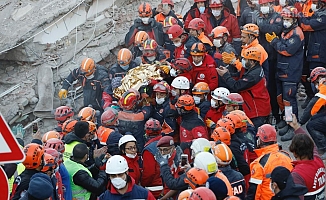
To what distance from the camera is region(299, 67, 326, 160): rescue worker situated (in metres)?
11.6

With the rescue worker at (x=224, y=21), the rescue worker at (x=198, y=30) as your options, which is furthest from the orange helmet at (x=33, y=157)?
the rescue worker at (x=224, y=21)

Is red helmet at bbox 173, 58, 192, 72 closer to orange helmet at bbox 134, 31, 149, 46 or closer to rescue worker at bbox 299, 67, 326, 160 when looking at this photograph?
orange helmet at bbox 134, 31, 149, 46

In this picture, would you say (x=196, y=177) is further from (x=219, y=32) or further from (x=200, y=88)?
(x=219, y=32)

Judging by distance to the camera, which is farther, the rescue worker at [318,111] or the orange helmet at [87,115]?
the orange helmet at [87,115]

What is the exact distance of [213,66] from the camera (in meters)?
13.4

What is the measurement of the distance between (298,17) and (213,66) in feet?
Result: 6.77

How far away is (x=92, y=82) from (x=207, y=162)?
20.5ft

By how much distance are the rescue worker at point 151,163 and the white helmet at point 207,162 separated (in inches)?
64.5

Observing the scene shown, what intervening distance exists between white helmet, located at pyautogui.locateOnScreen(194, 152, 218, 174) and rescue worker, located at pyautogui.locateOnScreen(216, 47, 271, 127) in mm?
3970

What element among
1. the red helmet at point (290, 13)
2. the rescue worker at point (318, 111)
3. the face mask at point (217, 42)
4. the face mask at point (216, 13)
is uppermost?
the red helmet at point (290, 13)

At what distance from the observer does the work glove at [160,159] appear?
981 cm

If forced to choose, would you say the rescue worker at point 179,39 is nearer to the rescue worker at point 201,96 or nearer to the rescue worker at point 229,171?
the rescue worker at point 201,96

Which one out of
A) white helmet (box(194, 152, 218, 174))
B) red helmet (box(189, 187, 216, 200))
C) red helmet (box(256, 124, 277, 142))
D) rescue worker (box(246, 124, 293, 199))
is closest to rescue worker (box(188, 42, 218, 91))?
red helmet (box(256, 124, 277, 142))

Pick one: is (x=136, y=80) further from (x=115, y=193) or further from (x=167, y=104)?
(x=115, y=193)
